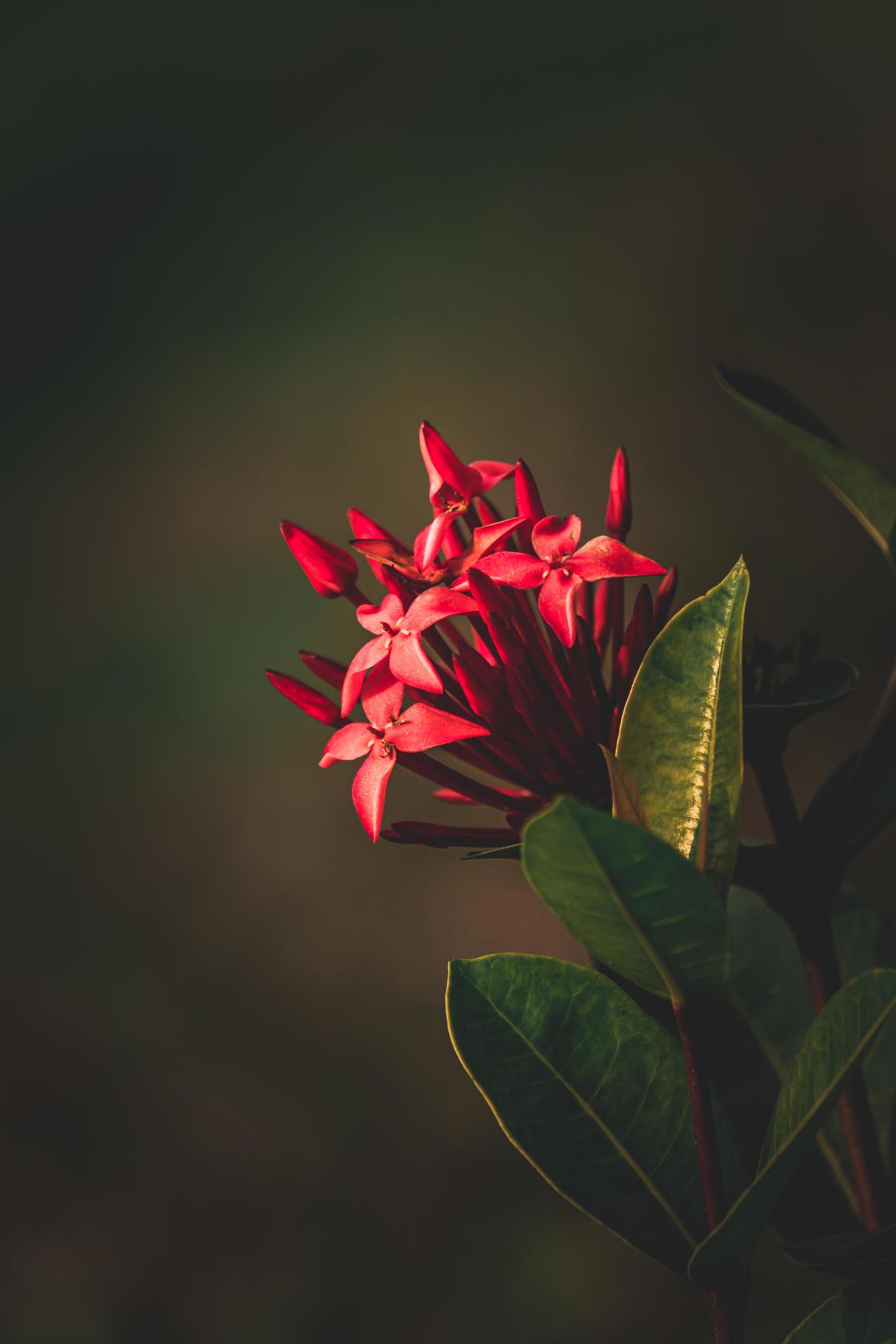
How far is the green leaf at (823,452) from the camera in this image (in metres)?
0.19

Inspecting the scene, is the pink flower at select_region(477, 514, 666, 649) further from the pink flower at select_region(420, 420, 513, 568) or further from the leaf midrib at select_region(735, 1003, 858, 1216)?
the leaf midrib at select_region(735, 1003, 858, 1216)

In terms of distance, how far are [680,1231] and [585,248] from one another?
33.5 inches

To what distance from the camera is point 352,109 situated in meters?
0.93

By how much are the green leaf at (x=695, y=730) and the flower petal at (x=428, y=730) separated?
0.13ft

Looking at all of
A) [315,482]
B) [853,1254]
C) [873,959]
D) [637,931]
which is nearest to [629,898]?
[637,931]

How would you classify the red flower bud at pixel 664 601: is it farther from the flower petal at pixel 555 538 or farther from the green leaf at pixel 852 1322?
the green leaf at pixel 852 1322

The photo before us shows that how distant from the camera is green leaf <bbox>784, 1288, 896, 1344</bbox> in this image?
21 centimetres

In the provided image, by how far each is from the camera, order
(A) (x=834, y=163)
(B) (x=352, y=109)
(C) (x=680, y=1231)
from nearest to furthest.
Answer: (C) (x=680, y=1231), (A) (x=834, y=163), (B) (x=352, y=109)

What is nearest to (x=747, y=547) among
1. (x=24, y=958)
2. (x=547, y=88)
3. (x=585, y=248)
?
(x=585, y=248)

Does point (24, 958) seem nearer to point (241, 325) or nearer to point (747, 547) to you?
point (241, 325)

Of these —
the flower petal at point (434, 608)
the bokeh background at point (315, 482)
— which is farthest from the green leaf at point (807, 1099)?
the bokeh background at point (315, 482)

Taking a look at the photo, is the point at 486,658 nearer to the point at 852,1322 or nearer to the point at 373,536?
the point at 373,536

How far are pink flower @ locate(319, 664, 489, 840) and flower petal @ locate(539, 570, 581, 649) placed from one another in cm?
3

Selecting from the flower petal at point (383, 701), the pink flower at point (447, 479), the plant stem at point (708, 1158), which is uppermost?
the pink flower at point (447, 479)
